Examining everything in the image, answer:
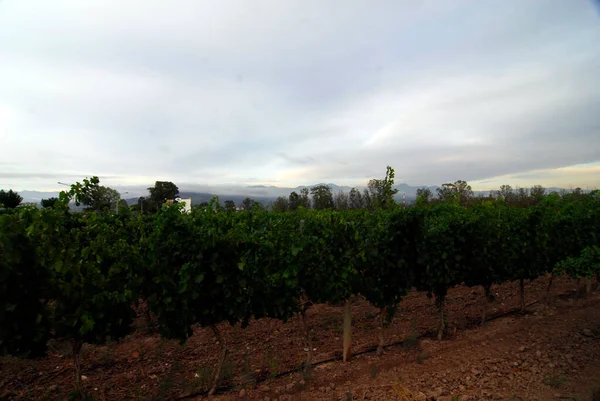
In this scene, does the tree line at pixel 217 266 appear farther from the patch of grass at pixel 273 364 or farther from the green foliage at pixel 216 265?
the patch of grass at pixel 273 364

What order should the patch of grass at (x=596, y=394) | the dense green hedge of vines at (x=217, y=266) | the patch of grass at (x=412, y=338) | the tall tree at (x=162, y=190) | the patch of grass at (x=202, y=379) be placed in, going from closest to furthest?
the dense green hedge of vines at (x=217, y=266), the patch of grass at (x=596, y=394), the patch of grass at (x=202, y=379), the patch of grass at (x=412, y=338), the tall tree at (x=162, y=190)

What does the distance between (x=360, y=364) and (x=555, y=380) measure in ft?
7.84

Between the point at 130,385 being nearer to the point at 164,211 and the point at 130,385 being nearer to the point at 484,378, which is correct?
the point at 164,211

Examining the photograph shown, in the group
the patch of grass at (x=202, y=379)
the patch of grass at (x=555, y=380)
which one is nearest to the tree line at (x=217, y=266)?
the patch of grass at (x=202, y=379)

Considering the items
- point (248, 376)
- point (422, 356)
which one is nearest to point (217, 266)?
point (248, 376)

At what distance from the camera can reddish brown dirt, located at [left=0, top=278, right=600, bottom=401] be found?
13.0 feet

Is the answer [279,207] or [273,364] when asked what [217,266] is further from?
[279,207]

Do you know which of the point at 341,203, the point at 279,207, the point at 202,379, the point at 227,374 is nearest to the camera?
the point at 202,379

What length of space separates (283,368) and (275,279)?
1.59 metres

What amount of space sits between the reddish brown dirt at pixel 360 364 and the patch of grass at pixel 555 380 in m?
0.01

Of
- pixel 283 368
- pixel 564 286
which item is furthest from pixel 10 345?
pixel 564 286

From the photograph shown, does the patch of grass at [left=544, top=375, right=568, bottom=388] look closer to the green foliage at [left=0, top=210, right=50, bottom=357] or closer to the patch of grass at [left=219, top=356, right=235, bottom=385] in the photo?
the patch of grass at [left=219, top=356, right=235, bottom=385]

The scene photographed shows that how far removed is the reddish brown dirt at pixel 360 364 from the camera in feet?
13.0

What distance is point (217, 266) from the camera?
3848mm
